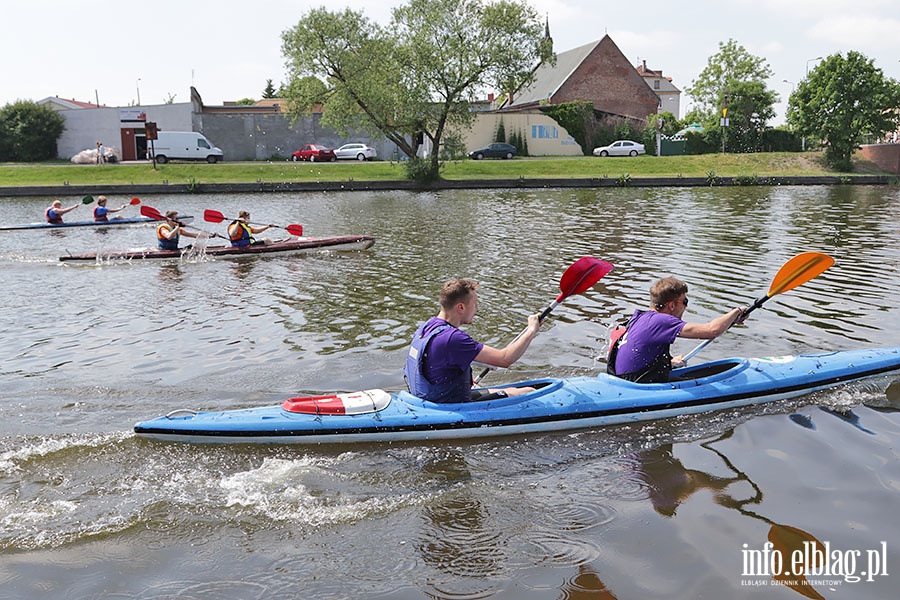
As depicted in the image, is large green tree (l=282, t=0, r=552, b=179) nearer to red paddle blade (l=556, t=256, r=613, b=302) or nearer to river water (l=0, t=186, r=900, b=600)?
river water (l=0, t=186, r=900, b=600)

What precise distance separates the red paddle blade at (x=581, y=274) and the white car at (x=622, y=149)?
4571 centimetres

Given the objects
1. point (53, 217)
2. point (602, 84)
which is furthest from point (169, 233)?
point (602, 84)

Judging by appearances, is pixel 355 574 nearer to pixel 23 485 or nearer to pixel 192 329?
pixel 23 485

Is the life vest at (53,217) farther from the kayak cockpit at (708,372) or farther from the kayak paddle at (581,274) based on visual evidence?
the kayak cockpit at (708,372)

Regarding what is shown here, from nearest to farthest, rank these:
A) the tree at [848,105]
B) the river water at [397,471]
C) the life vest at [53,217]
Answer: the river water at [397,471] < the life vest at [53,217] < the tree at [848,105]

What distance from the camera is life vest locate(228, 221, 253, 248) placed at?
16.5 m

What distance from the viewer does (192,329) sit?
412 inches

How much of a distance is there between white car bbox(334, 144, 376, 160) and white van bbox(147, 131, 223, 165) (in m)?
7.83

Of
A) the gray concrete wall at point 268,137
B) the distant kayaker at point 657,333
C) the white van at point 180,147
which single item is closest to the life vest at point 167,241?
the distant kayaker at point 657,333

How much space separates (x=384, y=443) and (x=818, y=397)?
4.27m

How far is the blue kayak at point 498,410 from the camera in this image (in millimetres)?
6250

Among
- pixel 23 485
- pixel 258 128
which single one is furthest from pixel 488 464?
pixel 258 128

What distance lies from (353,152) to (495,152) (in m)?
9.29

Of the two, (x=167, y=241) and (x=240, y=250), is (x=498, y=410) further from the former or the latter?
(x=167, y=241)
